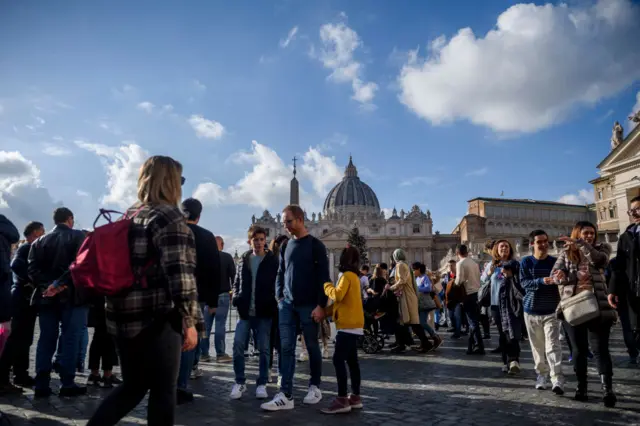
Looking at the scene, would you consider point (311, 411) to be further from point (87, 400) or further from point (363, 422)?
point (87, 400)

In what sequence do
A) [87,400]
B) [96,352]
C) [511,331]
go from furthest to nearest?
[511,331], [96,352], [87,400]

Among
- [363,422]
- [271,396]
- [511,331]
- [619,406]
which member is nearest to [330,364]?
[271,396]

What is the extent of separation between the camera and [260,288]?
5.49 m

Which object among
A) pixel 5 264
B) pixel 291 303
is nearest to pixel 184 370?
pixel 291 303

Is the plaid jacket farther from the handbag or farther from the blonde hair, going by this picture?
the handbag

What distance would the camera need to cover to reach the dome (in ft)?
386

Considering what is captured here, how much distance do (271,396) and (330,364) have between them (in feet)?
7.75

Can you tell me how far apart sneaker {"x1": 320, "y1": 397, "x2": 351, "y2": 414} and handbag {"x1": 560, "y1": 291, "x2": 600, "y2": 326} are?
256 centimetres

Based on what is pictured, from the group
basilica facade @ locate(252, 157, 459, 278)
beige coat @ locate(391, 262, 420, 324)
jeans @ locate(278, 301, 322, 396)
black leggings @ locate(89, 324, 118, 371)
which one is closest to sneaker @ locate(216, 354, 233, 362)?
black leggings @ locate(89, 324, 118, 371)

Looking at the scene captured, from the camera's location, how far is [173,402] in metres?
2.76

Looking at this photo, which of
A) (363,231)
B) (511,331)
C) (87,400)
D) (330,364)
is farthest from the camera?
(363,231)

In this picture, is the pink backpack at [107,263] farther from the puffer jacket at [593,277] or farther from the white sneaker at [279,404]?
the puffer jacket at [593,277]

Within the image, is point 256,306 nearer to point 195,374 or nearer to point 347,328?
point 347,328

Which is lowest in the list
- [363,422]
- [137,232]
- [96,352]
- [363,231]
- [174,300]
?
[363,422]
